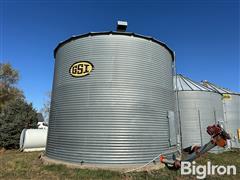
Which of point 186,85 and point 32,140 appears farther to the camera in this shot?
point 186,85

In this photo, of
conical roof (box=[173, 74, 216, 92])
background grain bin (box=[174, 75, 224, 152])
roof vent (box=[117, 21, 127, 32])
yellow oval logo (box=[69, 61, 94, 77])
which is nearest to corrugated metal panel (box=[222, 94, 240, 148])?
background grain bin (box=[174, 75, 224, 152])

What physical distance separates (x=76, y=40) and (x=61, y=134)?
6408 millimetres

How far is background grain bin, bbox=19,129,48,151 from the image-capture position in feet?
70.8

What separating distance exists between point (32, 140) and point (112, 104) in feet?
44.2

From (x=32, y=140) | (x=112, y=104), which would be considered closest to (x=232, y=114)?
(x=112, y=104)

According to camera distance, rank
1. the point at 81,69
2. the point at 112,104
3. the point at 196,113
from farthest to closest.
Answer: the point at 196,113 → the point at 81,69 → the point at 112,104

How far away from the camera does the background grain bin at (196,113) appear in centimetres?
2019
